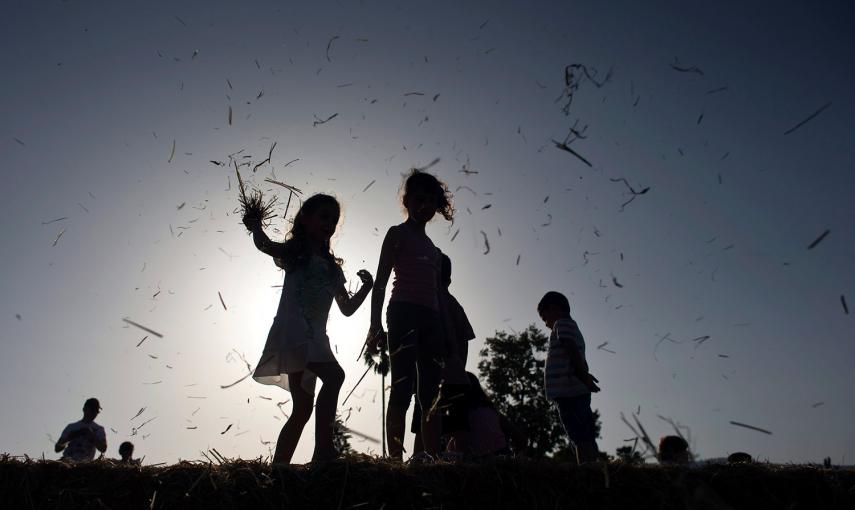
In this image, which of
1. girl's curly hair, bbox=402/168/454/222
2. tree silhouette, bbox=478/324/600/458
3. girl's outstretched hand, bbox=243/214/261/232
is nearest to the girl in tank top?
girl's curly hair, bbox=402/168/454/222

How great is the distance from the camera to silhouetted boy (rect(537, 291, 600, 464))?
6262 mm

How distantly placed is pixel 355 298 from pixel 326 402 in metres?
1.04

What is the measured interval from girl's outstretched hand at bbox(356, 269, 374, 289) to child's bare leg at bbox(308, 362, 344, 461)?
81cm

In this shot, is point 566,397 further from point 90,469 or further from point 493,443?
point 90,469

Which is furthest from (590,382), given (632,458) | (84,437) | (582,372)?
(84,437)

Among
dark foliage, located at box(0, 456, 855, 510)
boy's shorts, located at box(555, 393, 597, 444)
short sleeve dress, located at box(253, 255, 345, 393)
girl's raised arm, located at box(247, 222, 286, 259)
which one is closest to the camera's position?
dark foliage, located at box(0, 456, 855, 510)

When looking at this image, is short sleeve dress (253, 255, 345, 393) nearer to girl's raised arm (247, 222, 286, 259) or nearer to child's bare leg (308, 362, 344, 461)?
child's bare leg (308, 362, 344, 461)

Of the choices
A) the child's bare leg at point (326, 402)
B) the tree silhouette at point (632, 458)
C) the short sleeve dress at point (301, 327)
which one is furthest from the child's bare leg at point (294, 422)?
the tree silhouette at point (632, 458)

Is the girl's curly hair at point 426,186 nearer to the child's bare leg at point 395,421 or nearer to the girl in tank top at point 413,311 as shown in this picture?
the girl in tank top at point 413,311

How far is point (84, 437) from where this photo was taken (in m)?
10.1

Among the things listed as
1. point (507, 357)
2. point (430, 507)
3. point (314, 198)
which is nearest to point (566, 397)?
point (314, 198)

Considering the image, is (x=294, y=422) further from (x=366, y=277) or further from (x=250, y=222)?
(x=250, y=222)

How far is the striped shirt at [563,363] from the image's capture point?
6.48 m

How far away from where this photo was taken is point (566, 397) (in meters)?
6.49
